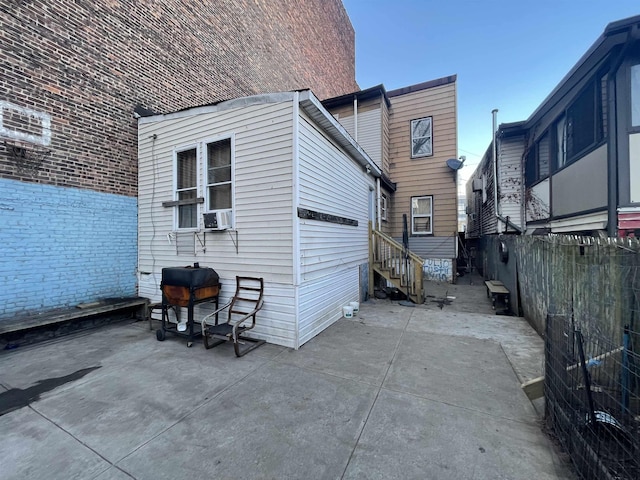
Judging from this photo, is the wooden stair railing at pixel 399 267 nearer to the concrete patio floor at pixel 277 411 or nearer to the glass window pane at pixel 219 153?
the concrete patio floor at pixel 277 411

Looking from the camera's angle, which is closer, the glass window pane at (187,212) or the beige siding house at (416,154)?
the glass window pane at (187,212)

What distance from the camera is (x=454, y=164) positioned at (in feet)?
32.8

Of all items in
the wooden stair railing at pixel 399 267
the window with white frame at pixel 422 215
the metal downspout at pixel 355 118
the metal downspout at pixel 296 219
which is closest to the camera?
the metal downspout at pixel 296 219

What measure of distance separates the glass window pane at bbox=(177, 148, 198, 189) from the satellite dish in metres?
8.87

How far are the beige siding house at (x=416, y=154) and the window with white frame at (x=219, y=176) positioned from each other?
6235 mm

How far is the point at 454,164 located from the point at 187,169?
9.05 m

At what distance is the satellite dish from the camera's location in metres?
9.92

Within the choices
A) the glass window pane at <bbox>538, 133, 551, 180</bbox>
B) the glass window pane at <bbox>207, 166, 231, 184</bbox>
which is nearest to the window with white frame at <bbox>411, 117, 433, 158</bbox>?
the glass window pane at <bbox>538, 133, 551, 180</bbox>

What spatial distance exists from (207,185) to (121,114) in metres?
2.89

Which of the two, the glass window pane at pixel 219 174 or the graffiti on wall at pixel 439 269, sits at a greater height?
the glass window pane at pixel 219 174

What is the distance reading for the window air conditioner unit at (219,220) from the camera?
4859mm

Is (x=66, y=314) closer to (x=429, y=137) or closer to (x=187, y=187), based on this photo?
(x=187, y=187)

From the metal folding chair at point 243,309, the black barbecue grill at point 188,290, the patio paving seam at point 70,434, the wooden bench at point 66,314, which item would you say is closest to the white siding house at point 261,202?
the metal folding chair at point 243,309

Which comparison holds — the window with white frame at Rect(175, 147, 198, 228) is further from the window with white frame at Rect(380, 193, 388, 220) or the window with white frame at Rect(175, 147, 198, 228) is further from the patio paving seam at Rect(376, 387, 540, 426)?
the window with white frame at Rect(380, 193, 388, 220)
